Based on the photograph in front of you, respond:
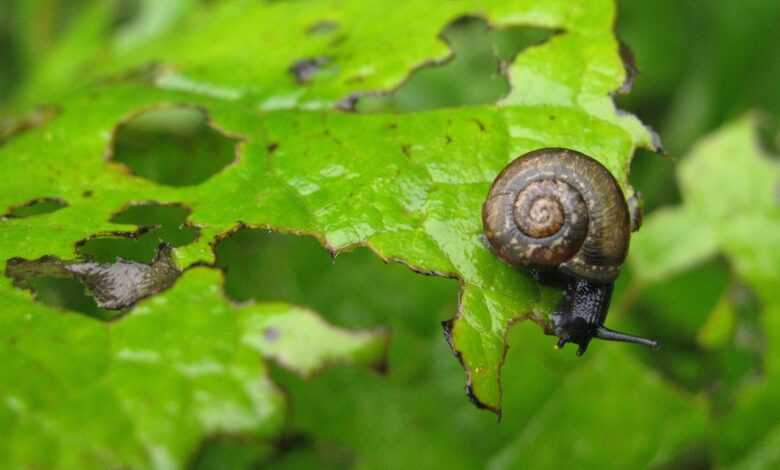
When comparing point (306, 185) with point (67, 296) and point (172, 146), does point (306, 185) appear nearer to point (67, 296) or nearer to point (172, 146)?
point (67, 296)

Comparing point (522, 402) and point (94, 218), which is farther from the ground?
point (94, 218)

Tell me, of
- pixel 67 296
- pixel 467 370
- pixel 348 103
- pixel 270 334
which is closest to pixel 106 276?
pixel 67 296

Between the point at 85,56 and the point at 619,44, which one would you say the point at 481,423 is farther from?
the point at 85,56

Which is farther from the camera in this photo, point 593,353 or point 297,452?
point 593,353

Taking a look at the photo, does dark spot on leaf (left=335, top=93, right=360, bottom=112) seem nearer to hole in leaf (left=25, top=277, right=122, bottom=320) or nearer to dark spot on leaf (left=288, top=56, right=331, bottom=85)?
dark spot on leaf (left=288, top=56, right=331, bottom=85)

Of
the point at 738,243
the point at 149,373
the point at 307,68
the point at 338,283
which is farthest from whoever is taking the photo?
the point at 338,283

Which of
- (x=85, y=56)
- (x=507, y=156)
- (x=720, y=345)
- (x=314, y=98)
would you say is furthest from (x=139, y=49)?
(x=720, y=345)
